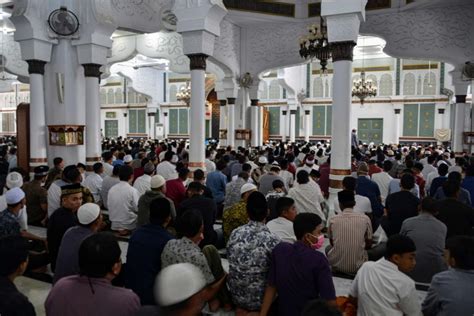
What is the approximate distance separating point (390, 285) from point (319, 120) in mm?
15991

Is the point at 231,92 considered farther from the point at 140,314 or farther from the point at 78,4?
the point at 140,314

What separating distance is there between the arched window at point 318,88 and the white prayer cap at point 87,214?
15785 millimetres

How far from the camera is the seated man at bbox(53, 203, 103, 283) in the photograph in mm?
2369

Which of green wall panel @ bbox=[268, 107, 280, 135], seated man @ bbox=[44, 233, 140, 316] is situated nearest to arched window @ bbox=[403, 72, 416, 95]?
green wall panel @ bbox=[268, 107, 280, 135]

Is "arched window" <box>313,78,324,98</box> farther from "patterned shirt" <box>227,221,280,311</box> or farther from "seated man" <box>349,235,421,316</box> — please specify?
"seated man" <box>349,235,421,316</box>

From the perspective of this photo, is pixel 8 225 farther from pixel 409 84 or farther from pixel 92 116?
pixel 409 84

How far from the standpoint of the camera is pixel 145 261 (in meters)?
2.37

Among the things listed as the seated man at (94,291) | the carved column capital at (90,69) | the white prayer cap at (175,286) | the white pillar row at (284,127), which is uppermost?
the carved column capital at (90,69)

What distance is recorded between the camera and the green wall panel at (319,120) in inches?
687

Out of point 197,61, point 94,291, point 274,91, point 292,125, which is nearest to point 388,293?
point 94,291

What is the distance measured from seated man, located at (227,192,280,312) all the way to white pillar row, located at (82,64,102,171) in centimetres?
612

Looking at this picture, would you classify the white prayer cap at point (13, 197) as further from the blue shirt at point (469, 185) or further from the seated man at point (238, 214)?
the blue shirt at point (469, 185)

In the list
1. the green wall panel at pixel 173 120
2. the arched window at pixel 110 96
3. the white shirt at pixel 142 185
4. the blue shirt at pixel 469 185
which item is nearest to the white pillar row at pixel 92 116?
the white shirt at pixel 142 185

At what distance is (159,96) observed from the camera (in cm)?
2064
